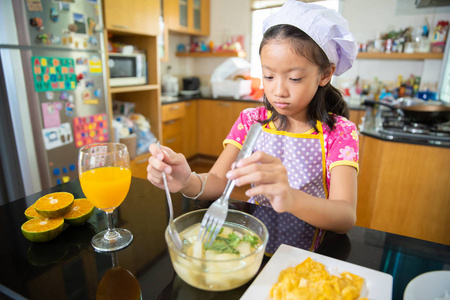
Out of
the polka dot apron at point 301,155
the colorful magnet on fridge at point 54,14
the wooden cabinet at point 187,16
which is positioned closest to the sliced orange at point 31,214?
the polka dot apron at point 301,155

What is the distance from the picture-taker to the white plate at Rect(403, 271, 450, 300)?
49 centimetres

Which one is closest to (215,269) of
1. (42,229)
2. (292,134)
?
(42,229)

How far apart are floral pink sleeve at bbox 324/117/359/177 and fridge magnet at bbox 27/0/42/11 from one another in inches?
74.7

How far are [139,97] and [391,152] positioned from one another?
94.3 inches

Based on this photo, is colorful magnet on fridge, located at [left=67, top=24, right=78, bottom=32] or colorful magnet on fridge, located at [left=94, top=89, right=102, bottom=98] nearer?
colorful magnet on fridge, located at [left=67, top=24, right=78, bottom=32]

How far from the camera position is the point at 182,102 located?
11.8 ft

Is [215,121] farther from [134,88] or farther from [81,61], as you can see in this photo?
[81,61]

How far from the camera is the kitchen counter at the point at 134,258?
53cm

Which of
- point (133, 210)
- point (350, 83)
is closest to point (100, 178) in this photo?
point (133, 210)

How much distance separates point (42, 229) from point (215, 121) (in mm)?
3255

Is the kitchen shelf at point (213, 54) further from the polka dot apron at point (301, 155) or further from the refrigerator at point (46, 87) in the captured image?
the polka dot apron at point (301, 155)

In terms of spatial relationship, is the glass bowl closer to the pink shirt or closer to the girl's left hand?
the girl's left hand

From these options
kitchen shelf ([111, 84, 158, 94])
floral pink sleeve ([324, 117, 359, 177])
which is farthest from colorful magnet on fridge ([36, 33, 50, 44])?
floral pink sleeve ([324, 117, 359, 177])

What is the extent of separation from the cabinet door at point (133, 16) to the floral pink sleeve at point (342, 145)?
2069 mm
